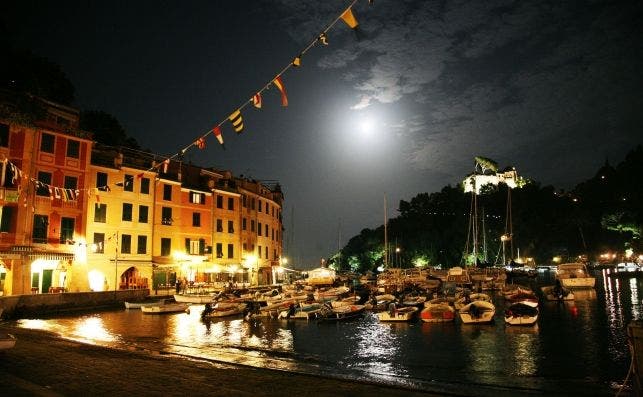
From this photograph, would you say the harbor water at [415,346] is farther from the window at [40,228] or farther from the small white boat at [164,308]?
the window at [40,228]

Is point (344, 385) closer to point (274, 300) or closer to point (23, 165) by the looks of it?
point (274, 300)

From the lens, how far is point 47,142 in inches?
1538

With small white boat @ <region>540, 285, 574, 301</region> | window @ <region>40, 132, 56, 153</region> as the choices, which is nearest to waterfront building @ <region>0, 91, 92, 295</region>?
window @ <region>40, 132, 56, 153</region>

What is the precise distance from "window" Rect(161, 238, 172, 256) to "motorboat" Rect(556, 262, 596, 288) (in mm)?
45304

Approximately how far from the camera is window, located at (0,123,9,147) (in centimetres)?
3617

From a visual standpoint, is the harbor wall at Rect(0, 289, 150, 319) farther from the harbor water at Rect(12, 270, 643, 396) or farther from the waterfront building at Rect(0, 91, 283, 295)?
the waterfront building at Rect(0, 91, 283, 295)

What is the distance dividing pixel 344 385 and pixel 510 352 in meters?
9.76

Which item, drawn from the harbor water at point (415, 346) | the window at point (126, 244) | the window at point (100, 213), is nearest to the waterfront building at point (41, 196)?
the window at point (100, 213)

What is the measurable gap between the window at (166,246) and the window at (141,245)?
2266mm

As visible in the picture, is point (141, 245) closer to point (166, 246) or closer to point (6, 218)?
point (166, 246)

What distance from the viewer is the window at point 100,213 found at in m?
43.8

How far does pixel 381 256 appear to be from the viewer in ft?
503

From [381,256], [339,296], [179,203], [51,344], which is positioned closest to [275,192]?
[179,203]

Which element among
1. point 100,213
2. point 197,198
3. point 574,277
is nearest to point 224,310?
point 100,213
